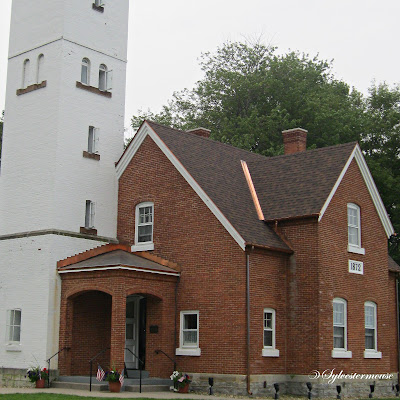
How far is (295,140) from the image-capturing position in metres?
29.7

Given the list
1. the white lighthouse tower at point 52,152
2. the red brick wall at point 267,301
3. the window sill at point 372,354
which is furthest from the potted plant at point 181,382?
the window sill at point 372,354

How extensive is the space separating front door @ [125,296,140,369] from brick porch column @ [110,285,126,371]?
314cm

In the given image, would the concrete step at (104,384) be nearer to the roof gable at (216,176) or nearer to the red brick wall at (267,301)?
the red brick wall at (267,301)

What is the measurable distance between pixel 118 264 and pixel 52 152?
558 cm

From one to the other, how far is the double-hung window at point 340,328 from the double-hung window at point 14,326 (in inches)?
425

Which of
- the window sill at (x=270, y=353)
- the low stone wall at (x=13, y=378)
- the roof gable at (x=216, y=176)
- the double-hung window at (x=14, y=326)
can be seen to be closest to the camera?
the window sill at (x=270, y=353)

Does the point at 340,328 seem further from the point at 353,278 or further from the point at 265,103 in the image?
the point at 265,103

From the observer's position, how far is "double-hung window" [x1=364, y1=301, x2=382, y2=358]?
24.7 meters

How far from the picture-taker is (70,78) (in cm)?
2539

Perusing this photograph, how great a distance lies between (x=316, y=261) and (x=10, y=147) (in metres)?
12.1

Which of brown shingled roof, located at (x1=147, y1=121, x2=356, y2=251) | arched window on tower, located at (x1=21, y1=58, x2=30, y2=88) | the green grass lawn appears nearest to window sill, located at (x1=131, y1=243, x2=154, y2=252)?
brown shingled roof, located at (x1=147, y1=121, x2=356, y2=251)

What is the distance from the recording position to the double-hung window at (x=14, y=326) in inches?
957

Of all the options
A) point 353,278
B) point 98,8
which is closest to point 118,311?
point 353,278

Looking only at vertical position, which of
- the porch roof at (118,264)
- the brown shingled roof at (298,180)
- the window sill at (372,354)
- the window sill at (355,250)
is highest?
the brown shingled roof at (298,180)
